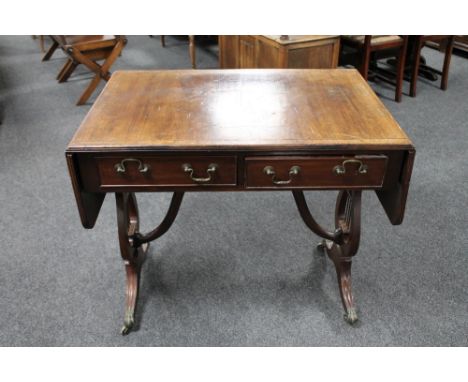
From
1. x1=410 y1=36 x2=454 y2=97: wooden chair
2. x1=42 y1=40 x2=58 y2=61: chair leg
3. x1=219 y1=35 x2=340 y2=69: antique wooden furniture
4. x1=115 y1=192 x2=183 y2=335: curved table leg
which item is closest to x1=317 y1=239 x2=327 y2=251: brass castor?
x1=115 y1=192 x2=183 y2=335: curved table leg

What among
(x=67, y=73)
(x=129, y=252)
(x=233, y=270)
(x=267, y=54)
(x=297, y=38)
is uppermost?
(x=297, y=38)

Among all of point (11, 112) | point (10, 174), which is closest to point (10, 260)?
point (10, 174)

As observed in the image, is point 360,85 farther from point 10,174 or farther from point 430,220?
point 10,174

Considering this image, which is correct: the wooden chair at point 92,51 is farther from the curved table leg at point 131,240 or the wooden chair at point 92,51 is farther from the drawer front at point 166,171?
the drawer front at point 166,171

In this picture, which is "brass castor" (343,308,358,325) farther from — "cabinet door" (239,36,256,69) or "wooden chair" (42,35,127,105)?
"wooden chair" (42,35,127,105)

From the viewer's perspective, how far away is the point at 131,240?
172 centimetres

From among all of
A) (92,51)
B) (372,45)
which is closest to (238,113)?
(372,45)

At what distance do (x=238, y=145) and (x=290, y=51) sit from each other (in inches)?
75.3

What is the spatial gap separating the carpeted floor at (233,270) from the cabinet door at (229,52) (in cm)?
161

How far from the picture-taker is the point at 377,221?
2139mm

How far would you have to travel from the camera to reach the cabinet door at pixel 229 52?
3506 mm

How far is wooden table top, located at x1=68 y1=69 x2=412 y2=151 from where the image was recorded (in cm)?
116

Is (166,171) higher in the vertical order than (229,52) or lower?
higher

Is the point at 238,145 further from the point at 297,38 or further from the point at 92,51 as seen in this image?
the point at 92,51
